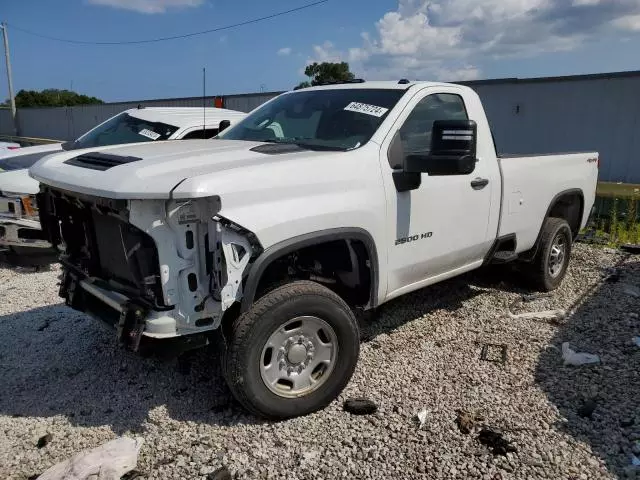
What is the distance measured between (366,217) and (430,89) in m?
1.38

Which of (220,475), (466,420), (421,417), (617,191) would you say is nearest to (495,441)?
(466,420)

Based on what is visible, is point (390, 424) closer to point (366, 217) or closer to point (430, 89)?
point (366, 217)

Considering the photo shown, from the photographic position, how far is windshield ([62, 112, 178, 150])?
22.5 ft

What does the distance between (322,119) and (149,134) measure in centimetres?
350

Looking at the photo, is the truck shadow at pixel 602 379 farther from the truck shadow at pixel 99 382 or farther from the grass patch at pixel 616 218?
the grass patch at pixel 616 218

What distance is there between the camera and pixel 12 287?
5.87 metres

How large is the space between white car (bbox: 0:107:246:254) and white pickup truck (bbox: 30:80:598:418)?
2544 millimetres

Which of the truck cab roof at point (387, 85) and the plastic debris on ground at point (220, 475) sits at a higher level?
the truck cab roof at point (387, 85)

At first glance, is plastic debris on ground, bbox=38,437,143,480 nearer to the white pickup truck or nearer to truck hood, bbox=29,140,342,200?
the white pickup truck

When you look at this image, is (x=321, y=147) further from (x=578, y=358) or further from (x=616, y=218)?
(x=616, y=218)

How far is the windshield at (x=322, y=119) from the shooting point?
151 inches

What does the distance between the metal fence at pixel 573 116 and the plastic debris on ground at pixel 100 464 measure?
11.5 metres

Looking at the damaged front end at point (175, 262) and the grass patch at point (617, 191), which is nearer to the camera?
the damaged front end at point (175, 262)

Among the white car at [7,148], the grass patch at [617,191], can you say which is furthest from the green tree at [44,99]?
the grass patch at [617,191]
